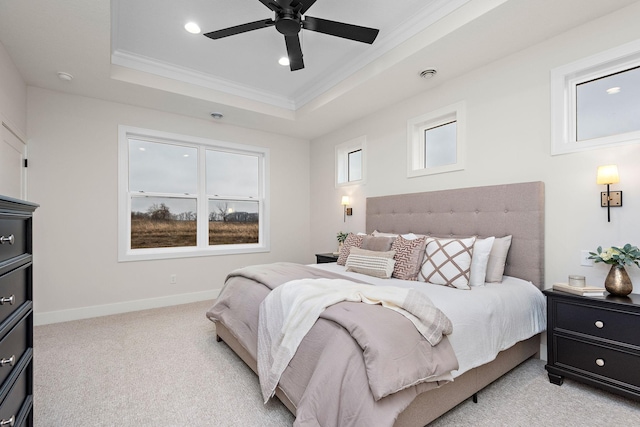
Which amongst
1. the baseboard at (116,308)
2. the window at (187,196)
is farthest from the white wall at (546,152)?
the baseboard at (116,308)

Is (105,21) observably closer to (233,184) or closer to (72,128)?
(72,128)

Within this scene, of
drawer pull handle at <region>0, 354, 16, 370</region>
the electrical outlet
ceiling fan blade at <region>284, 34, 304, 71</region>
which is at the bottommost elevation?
drawer pull handle at <region>0, 354, 16, 370</region>

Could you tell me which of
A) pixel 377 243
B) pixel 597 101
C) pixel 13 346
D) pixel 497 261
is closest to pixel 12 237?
pixel 13 346

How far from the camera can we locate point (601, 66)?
7.84 ft

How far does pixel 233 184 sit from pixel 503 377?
425 centimetres

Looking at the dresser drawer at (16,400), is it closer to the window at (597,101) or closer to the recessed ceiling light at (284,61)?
the recessed ceiling light at (284,61)

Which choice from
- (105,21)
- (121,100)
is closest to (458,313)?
(105,21)

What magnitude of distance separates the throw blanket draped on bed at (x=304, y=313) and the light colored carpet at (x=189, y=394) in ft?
1.10

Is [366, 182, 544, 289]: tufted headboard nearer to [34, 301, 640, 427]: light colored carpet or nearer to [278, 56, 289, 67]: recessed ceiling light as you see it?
[34, 301, 640, 427]: light colored carpet

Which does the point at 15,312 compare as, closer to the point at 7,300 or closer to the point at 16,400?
the point at 7,300

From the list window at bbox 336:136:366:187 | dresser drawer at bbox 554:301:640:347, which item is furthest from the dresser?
window at bbox 336:136:366:187

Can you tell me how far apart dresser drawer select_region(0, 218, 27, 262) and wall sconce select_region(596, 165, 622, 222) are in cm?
331

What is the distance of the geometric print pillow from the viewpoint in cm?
246

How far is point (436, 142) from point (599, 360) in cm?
248
